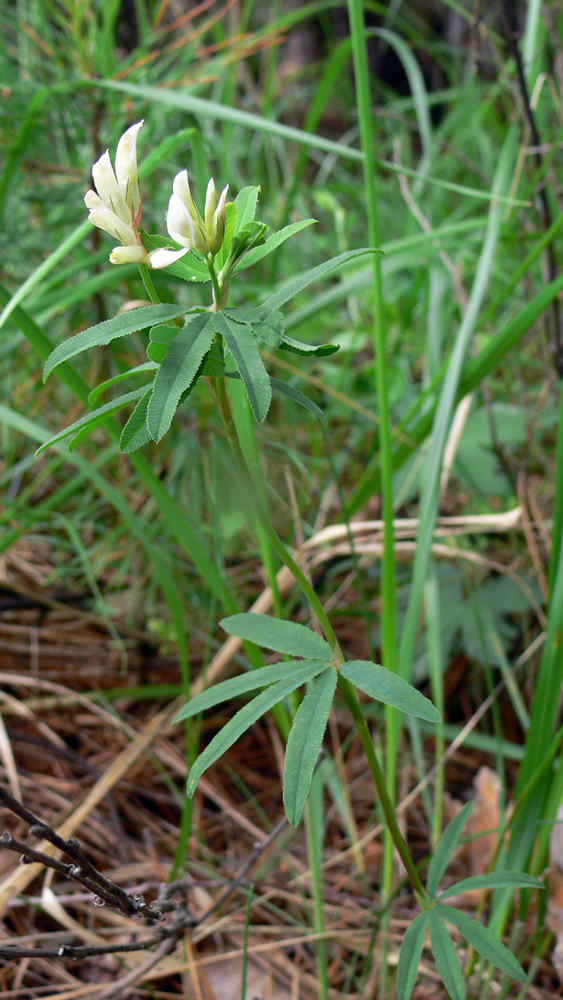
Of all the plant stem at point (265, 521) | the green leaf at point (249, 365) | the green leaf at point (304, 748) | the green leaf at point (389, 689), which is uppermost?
the green leaf at point (249, 365)

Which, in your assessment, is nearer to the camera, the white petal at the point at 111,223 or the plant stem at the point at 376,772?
the white petal at the point at 111,223

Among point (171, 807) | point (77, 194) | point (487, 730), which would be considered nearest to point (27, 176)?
point (77, 194)

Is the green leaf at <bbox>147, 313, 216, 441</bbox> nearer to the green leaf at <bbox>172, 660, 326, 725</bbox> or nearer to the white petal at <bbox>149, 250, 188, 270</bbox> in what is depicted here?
the white petal at <bbox>149, 250, 188, 270</bbox>

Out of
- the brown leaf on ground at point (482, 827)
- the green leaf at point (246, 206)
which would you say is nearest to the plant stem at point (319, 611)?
the green leaf at point (246, 206)

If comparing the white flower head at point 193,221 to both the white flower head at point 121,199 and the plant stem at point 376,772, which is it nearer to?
the white flower head at point 121,199

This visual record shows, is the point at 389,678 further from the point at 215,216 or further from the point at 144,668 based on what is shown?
the point at 144,668

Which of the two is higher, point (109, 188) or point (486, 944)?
point (109, 188)

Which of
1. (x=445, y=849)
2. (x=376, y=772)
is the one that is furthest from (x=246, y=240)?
(x=445, y=849)

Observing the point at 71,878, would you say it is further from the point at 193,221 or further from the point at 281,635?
the point at 193,221
